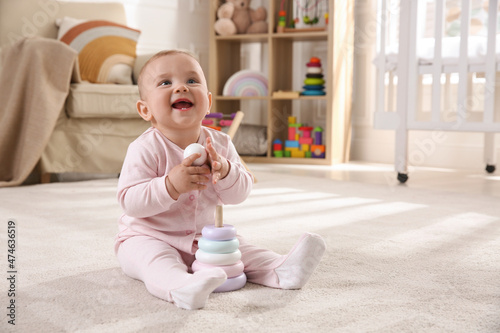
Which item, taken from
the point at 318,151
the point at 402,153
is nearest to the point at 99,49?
the point at 318,151

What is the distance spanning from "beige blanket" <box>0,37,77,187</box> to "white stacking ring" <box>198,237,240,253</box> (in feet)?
4.61

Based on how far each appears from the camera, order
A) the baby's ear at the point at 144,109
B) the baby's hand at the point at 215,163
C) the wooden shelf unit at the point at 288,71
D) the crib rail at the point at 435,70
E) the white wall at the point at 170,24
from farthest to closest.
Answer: the white wall at the point at 170,24, the wooden shelf unit at the point at 288,71, the crib rail at the point at 435,70, the baby's ear at the point at 144,109, the baby's hand at the point at 215,163

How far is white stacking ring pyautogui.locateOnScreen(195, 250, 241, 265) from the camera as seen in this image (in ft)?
2.68

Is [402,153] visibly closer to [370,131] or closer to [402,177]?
[402,177]

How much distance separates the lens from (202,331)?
0.66 m

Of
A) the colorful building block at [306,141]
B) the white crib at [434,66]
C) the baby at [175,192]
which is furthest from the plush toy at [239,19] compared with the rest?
the baby at [175,192]

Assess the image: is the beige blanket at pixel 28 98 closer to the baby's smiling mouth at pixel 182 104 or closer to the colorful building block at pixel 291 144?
the baby's smiling mouth at pixel 182 104

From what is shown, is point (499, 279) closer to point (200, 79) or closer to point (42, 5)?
point (200, 79)

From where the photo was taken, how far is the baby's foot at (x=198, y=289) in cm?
71

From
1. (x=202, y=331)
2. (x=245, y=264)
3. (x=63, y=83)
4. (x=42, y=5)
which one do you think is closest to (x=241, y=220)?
(x=245, y=264)

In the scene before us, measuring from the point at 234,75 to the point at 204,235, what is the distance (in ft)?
8.46

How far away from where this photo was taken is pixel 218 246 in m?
0.82

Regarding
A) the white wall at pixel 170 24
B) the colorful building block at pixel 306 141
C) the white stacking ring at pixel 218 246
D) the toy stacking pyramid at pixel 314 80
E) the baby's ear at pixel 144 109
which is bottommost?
the colorful building block at pixel 306 141

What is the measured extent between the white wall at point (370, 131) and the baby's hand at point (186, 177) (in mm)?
2502
